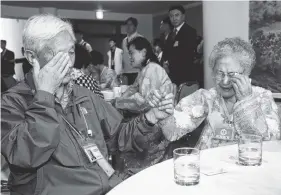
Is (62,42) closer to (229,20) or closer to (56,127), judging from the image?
(56,127)

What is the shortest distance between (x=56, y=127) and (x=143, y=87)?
2.49m

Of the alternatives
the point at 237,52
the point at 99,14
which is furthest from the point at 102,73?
the point at 99,14

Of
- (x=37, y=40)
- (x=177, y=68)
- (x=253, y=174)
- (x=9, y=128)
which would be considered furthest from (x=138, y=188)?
(x=177, y=68)

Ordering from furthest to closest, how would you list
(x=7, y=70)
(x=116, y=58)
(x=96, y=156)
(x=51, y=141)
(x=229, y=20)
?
(x=116, y=58)
(x=7, y=70)
(x=229, y=20)
(x=96, y=156)
(x=51, y=141)

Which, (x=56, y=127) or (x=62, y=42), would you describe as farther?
(x=62, y=42)

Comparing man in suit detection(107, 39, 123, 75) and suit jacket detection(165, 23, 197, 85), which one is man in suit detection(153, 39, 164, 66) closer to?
suit jacket detection(165, 23, 197, 85)

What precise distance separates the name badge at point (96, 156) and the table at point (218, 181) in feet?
1.05

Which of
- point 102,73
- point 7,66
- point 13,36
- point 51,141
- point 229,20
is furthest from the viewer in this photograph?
point 13,36

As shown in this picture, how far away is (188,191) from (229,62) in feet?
3.84

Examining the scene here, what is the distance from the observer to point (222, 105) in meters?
2.07

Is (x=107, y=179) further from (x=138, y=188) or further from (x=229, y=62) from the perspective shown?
(x=229, y=62)

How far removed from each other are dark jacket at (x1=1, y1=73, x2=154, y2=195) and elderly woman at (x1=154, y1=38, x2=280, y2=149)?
41 cm

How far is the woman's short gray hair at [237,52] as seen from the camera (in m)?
2.09

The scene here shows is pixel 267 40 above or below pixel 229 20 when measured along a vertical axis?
below
